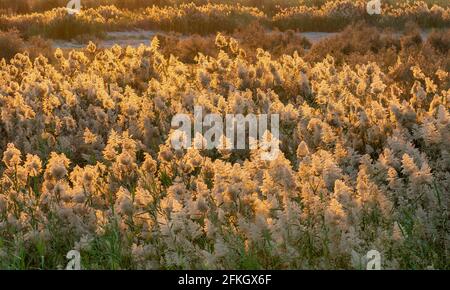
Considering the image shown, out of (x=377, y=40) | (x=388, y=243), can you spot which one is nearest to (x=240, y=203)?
(x=388, y=243)

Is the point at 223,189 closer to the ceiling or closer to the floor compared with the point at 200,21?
closer to the ceiling

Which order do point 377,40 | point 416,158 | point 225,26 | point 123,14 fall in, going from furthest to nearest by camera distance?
point 123,14 < point 225,26 < point 377,40 < point 416,158

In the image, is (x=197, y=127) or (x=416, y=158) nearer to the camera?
(x=416, y=158)

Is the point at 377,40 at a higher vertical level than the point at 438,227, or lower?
lower

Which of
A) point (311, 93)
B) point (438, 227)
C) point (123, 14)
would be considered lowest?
point (123, 14)

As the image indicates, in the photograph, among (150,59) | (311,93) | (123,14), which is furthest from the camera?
(123,14)

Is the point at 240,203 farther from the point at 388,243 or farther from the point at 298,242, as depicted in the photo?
the point at 388,243

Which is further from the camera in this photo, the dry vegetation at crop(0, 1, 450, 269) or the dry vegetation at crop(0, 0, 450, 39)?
the dry vegetation at crop(0, 0, 450, 39)

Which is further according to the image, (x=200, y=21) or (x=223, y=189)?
(x=200, y=21)

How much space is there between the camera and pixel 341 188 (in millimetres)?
4133

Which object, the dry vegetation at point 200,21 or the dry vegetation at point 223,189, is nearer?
the dry vegetation at point 223,189

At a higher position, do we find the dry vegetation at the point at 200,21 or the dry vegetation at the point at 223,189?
the dry vegetation at the point at 223,189

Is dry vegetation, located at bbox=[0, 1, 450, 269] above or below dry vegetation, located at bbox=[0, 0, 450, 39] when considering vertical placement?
above

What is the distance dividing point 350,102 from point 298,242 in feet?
11.6
